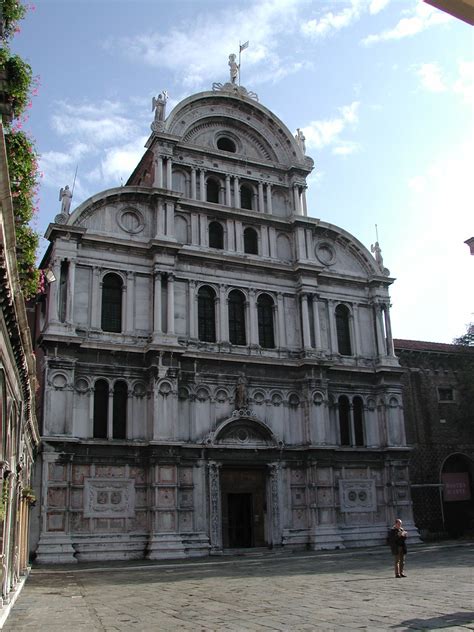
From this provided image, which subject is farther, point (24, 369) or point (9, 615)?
point (24, 369)

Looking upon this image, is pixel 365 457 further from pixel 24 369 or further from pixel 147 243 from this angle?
pixel 24 369

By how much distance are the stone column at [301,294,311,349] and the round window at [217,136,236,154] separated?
8606 mm

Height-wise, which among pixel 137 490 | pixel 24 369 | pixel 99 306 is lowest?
pixel 137 490

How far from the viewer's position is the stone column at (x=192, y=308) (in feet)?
96.4

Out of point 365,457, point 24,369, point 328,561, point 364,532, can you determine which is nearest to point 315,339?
point 365,457

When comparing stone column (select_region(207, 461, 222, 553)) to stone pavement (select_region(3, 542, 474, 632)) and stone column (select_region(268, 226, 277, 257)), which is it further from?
stone column (select_region(268, 226, 277, 257))

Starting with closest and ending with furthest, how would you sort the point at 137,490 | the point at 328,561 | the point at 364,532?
the point at 328,561 → the point at 137,490 → the point at 364,532

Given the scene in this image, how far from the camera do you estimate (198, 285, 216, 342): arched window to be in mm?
30031

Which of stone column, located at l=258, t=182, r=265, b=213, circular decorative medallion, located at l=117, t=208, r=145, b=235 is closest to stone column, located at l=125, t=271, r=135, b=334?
circular decorative medallion, located at l=117, t=208, r=145, b=235

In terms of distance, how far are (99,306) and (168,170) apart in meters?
7.51

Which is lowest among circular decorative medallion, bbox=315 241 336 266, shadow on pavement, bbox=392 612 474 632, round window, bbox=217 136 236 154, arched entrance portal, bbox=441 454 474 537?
shadow on pavement, bbox=392 612 474 632

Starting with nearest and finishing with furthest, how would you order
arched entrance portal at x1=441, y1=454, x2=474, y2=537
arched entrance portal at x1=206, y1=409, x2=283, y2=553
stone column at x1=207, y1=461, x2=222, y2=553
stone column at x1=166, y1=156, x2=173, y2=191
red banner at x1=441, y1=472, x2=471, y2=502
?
stone column at x1=207, y1=461, x2=222, y2=553 < arched entrance portal at x1=206, y1=409, x2=283, y2=553 < stone column at x1=166, y1=156, x2=173, y2=191 < arched entrance portal at x1=441, y1=454, x2=474, y2=537 < red banner at x1=441, y1=472, x2=471, y2=502

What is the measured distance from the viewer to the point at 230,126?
3425cm

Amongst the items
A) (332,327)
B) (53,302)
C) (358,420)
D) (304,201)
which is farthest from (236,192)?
(358,420)
